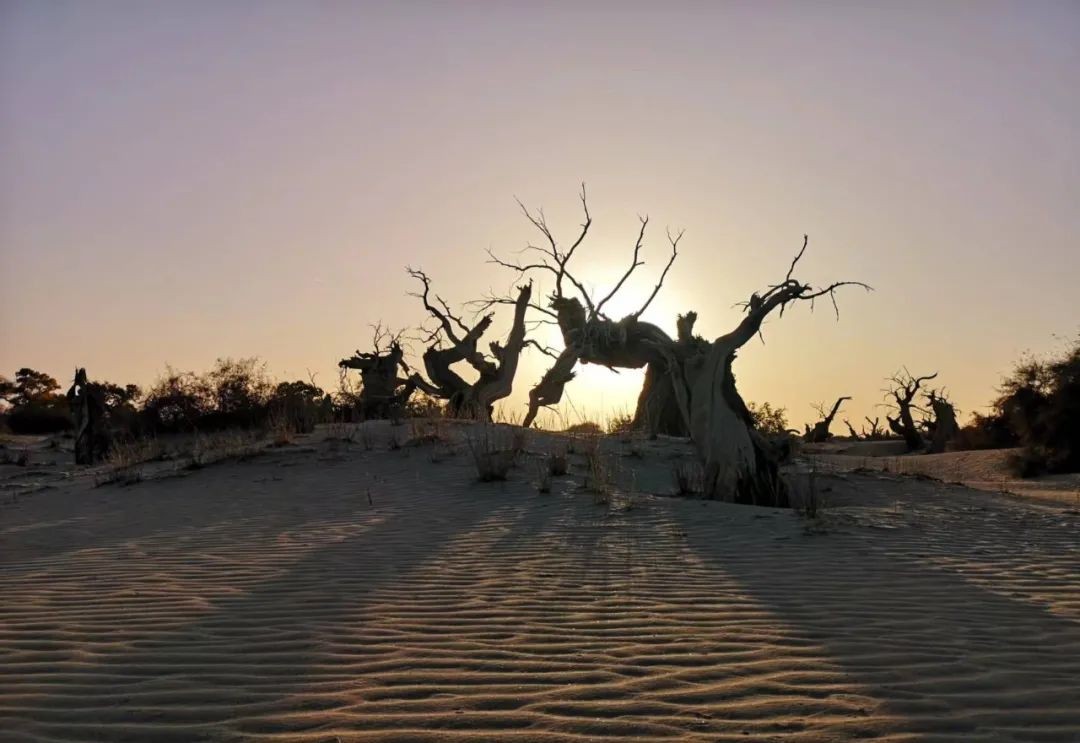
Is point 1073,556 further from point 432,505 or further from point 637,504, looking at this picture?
point 432,505

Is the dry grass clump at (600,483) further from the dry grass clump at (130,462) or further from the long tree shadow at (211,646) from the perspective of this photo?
the dry grass clump at (130,462)

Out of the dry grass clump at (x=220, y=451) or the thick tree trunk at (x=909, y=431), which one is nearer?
the dry grass clump at (x=220, y=451)

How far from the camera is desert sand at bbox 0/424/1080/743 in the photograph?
3465 mm

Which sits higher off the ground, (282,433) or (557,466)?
(282,433)

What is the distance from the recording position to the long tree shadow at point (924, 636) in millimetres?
3486

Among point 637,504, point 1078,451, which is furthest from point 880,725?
point 1078,451

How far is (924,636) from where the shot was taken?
4.58m

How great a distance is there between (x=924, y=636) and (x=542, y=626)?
73.3 inches

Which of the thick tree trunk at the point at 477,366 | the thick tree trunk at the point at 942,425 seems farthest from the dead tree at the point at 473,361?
the thick tree trunk at the point at 942,425

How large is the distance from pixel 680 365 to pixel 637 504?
7.69 meters

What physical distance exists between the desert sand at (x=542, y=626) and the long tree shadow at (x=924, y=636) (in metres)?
0.02

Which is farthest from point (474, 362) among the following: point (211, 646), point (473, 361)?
point (211, 646)

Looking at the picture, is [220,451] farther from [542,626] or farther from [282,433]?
[542,626]

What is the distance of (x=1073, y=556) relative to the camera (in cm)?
719
